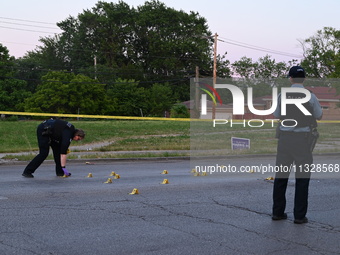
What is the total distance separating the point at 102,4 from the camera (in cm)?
9531

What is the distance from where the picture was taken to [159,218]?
796cm

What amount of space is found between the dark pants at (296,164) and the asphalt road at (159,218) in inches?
12.3

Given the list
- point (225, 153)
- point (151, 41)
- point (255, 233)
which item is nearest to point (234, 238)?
point (255, 233)

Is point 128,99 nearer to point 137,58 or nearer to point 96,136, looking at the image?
point 137,58

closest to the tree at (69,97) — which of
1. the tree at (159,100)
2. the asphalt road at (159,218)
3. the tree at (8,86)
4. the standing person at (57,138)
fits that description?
the tree at (8,86)

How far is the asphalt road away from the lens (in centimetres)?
636

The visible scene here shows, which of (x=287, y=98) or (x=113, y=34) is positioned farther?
(x=113, y=34)

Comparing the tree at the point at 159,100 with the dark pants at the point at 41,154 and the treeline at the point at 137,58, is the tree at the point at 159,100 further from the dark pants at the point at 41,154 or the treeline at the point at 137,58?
the dark pants at the point at 41,154

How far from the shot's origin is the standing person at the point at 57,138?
42.2 ft

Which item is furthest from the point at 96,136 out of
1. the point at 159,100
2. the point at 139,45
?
the point at 139,45

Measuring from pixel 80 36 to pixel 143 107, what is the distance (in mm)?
23790

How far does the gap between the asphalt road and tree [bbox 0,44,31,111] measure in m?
61.1

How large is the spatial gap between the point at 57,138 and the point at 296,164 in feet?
22.5

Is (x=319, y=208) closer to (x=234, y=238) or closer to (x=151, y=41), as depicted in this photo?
(x=234, y=238)
